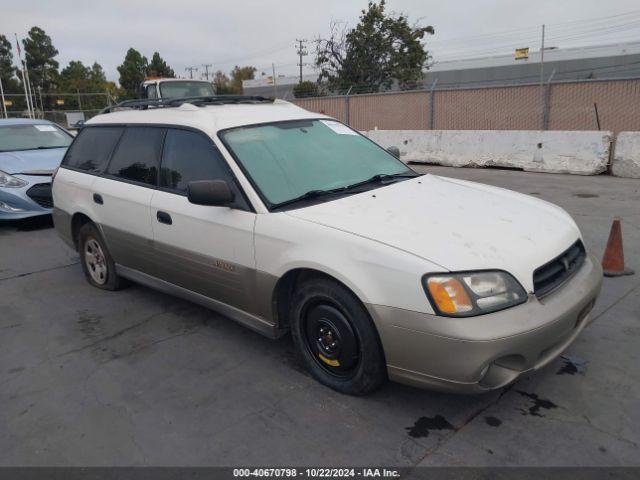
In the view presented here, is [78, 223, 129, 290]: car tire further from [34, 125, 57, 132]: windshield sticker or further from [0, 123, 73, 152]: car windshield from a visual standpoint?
[34, 125, 57, 132]: windshield sticker

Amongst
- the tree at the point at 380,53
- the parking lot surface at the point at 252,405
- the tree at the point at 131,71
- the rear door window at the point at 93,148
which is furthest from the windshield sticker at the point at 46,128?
the tree at the point at 131,71

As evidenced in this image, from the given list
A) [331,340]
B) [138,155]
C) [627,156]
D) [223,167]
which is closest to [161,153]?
Answer: [138,155]

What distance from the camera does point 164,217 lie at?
12.7 ft

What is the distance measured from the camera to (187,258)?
376 cm

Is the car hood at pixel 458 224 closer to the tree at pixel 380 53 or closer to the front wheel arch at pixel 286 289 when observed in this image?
the front wheel arch at pixel 286 289

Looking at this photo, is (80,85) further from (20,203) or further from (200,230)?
(200,230)

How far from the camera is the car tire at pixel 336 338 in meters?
2.79

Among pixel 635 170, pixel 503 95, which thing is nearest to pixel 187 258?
pixel 635 170

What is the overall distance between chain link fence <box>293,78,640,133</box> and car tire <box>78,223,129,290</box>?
1250 cm

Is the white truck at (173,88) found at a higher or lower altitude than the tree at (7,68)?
lower

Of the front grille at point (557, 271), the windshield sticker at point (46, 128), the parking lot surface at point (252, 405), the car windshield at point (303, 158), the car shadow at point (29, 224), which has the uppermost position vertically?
the windshield sticker at point (46, 128)

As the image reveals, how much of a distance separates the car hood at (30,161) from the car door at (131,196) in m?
3.77

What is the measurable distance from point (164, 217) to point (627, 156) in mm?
9592

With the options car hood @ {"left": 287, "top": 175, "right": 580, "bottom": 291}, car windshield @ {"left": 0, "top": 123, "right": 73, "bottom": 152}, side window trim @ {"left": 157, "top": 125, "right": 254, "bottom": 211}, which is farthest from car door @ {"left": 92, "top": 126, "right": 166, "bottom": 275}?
car windshield @ {"left": 0, "top": 123, "right": 73, "bottom": 152}
